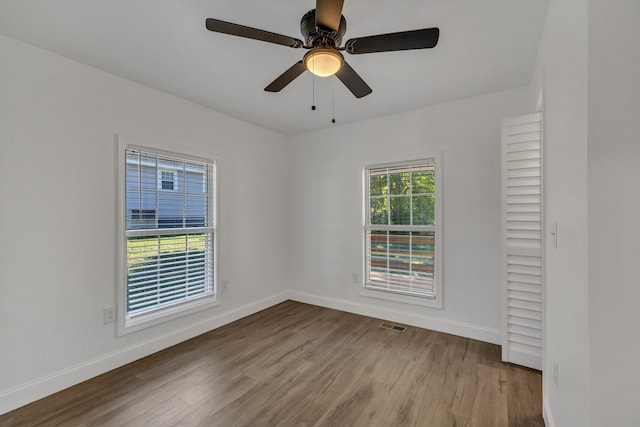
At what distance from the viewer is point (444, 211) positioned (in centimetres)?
308

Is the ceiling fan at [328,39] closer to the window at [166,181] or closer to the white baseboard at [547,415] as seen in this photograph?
the window at [166,181]

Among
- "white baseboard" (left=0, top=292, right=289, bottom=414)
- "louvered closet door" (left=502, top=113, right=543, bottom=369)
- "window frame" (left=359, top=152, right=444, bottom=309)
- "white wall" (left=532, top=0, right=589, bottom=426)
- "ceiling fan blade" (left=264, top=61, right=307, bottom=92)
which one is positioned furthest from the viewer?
"window frame" (left=359, top=152, right=444, bottom=309)

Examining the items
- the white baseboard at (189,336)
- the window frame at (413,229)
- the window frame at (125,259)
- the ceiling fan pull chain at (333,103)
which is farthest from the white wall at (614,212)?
the window frame at (125,259)

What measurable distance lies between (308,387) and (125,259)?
1.94 metres

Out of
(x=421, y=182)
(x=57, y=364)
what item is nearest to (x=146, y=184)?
(x=57, y=364)

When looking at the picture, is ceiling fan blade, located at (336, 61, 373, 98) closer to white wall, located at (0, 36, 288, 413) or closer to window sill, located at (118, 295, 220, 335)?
white wall, located at (0, 36, 288, 413)

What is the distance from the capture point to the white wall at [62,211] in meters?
1.91

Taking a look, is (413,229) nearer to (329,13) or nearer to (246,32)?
(329,13)

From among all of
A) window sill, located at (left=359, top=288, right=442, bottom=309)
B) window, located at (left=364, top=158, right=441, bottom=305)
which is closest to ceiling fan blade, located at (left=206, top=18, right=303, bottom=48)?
window, located at (left=364, top=158, right=441, bottom=305)

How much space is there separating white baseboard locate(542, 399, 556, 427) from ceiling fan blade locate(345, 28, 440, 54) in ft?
7.23

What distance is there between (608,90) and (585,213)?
40 cm

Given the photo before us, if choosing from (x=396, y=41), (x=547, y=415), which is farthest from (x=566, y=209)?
(x=547, y=415)

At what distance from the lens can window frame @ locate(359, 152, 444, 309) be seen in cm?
309

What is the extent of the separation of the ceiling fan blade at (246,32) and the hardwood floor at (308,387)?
2.30 meters
